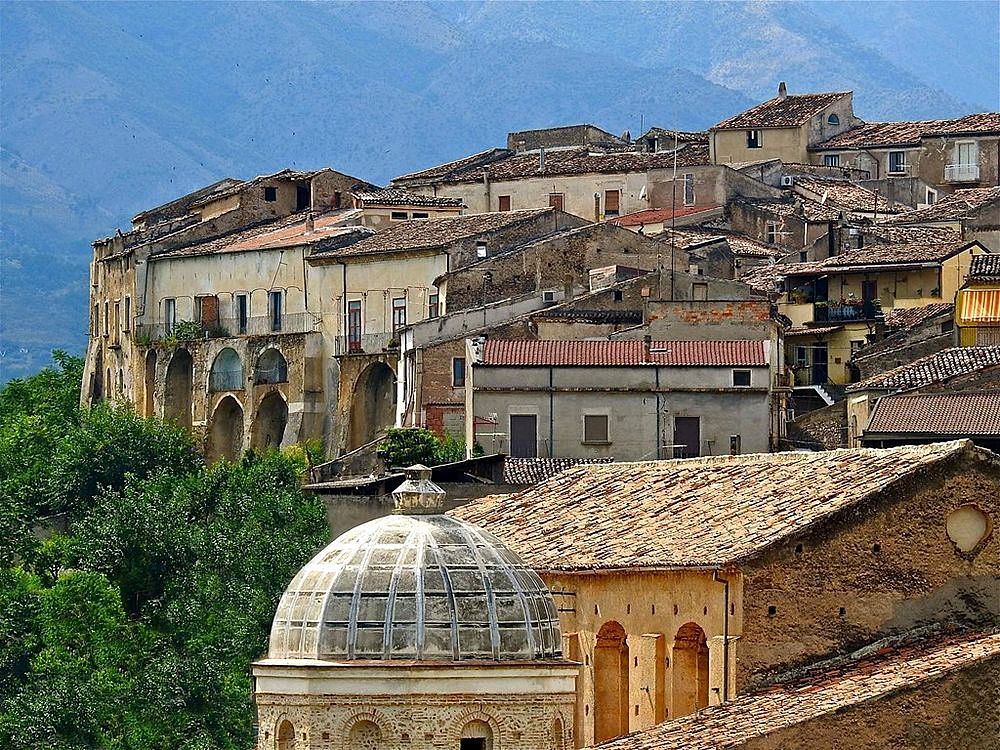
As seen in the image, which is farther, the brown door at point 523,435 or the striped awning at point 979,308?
the striped awning at point 979,308

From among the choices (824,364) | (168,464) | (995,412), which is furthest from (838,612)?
(168,464)

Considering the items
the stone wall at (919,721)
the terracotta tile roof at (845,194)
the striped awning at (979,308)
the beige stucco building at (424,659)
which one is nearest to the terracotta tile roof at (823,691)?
the stone wall at (919,721)

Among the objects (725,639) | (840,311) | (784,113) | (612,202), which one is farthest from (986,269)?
(784,113)

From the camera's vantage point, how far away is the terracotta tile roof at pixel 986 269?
2980 inches

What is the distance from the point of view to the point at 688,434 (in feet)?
230

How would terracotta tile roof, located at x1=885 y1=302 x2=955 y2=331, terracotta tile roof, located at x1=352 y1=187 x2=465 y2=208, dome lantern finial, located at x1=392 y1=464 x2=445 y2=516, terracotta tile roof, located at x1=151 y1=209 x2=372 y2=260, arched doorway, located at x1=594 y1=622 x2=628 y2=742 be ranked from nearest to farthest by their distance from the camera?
dome lantern finial, located at x1=392 y1=464 x2=445 y2=516, arched doorway, located at x1=594 y1=622 x2=628 y2=742, terracotta tile roof, located at x1=885 y1=302 x2=955 y2=331, terracotta tile roof, located at x1=151 y1=209 x2=372 y2=260, terracotta tile roof, located at x1=352 y1=187 x2=465 y2=208

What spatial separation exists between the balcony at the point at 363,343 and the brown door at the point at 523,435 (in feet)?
83.4

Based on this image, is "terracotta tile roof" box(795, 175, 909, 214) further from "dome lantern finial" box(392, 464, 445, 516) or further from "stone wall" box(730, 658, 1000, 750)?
"dome lantern finial" box(392, 464, 445, 516)

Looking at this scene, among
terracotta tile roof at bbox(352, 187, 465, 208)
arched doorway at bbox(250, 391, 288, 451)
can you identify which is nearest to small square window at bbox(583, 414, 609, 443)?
arched doorway at bbox(250, 391, 288, 451)

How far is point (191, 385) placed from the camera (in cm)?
10894

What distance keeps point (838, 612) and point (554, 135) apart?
90235 millimetres

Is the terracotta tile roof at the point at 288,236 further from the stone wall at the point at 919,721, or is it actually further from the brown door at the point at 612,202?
the stone wall at the point at 919,721

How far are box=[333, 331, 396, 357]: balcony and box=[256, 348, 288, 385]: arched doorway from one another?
342 cm

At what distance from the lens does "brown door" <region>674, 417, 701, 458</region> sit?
229 ft
